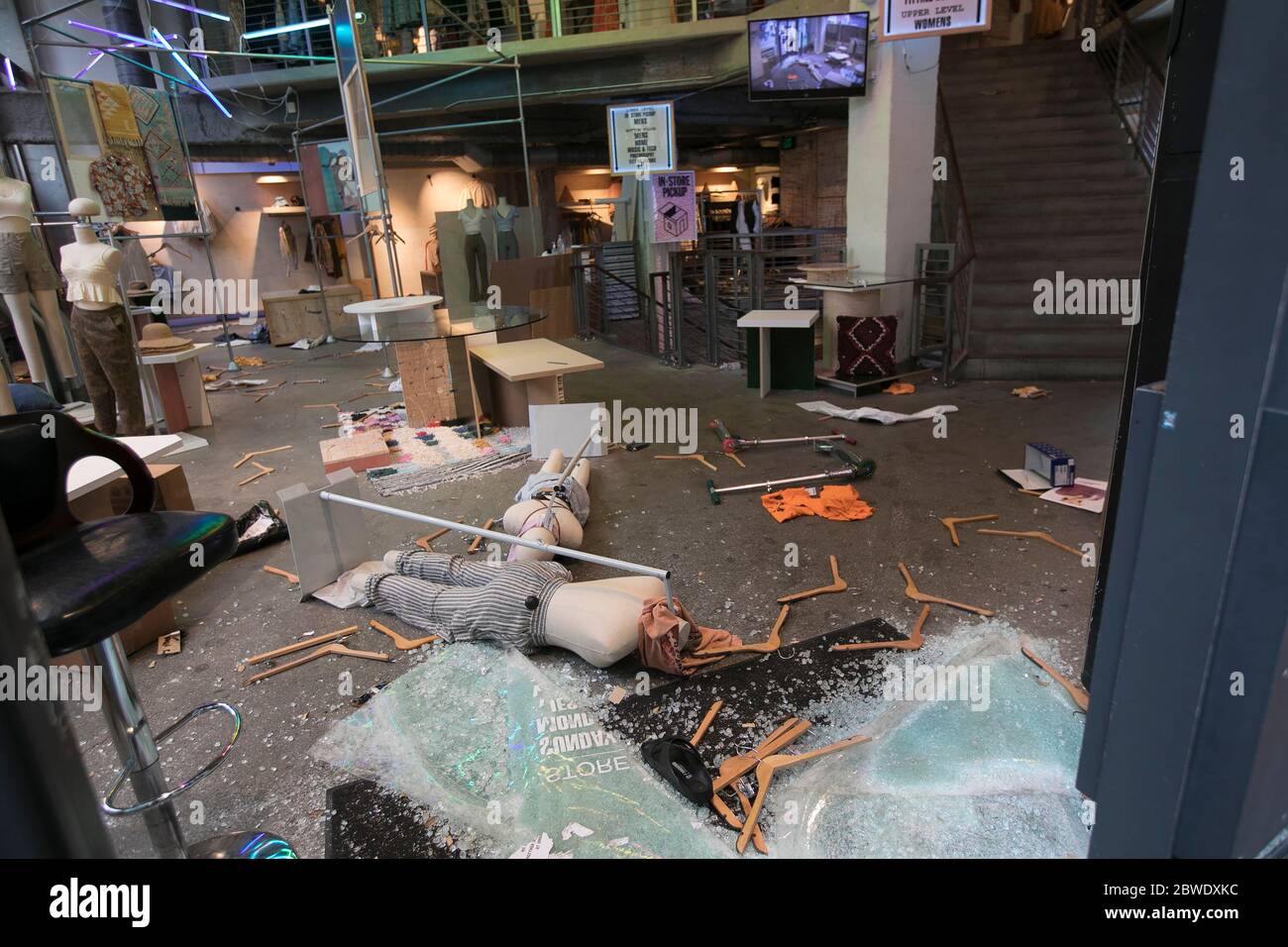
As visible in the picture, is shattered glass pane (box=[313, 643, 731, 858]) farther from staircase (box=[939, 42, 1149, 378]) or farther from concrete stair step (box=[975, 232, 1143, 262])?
concrete stair step (box=[975, 232, 1143, 262])

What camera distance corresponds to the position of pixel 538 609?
2.69 metres

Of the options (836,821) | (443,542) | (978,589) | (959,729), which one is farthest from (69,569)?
(978,589)

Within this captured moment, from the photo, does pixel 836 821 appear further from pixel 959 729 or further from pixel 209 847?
pixel 209 847

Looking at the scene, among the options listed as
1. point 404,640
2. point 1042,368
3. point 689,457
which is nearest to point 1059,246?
point 1042,368

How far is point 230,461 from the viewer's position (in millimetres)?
5305

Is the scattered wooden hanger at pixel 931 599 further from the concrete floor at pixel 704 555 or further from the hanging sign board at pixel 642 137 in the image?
the hanging sign board at pixel 642 137

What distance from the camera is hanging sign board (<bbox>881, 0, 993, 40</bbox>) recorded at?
5.56m

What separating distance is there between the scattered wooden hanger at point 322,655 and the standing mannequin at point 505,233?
636 centimetres

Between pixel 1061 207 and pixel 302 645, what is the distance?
26.0 feet

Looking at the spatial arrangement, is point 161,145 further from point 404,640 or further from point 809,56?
point 404,640

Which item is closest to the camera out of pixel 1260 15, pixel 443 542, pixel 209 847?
pixel 1260 15

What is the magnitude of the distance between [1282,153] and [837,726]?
1.80m
